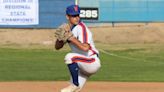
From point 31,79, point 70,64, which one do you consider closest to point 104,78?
point 31,79

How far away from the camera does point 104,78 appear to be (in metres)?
15.3

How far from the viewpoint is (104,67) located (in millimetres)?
18172

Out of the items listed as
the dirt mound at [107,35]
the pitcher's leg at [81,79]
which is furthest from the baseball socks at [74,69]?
the dirt mound at [107,35]

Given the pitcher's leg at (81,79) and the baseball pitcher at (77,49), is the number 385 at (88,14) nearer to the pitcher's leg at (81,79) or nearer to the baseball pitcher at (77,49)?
the pitcher's leg at (81,79)

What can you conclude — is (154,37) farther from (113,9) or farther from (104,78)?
(104,78)
